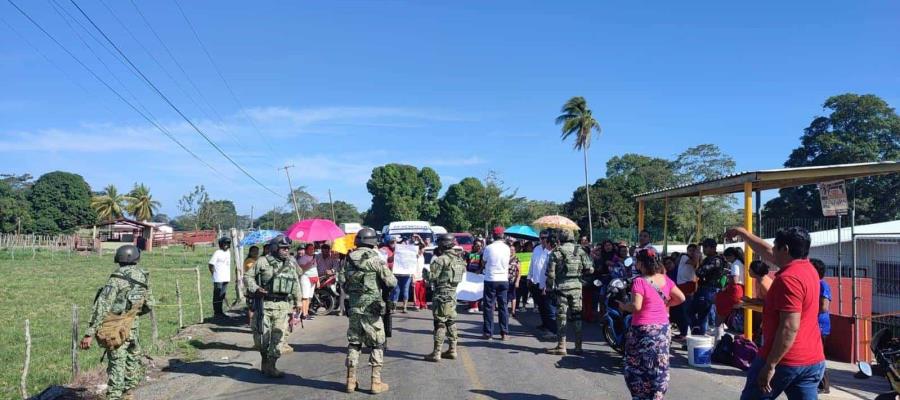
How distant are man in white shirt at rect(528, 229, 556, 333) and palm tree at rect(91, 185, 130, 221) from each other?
85.6m

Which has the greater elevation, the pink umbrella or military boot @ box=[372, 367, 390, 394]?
the pink umbrella

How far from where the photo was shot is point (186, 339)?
1009cm

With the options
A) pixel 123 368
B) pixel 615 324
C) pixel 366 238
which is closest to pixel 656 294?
pixel 615 324

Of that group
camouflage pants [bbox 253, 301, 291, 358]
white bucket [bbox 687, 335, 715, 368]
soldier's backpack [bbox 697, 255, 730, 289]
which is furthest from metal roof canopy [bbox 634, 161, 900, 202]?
camouflage pants [bbox 253, 301, 291, 358]

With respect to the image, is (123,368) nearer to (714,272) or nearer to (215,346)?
(215,346)

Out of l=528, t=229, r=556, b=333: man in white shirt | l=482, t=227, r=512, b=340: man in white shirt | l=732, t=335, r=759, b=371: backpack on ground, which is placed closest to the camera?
l=732, t=335, r=759, b=371: backpack on ground

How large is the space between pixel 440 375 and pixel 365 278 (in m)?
1.64

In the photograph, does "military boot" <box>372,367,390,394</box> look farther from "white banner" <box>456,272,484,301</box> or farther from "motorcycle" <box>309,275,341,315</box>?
"motorcycle" <box>309,275,341,315</box>

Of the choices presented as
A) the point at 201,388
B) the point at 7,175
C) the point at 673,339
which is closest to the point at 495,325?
the point at 673,339

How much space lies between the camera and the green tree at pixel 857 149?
40.7 m

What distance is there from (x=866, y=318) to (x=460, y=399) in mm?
6406

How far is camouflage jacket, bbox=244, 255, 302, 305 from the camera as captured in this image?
7.72 metres

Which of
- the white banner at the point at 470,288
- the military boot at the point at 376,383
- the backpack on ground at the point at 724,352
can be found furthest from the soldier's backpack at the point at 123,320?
the backpack on ground at the point at 724,352

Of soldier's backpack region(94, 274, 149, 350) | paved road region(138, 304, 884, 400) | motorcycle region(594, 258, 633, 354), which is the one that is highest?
soldier's backpack region(94, 274, 149, 350)
